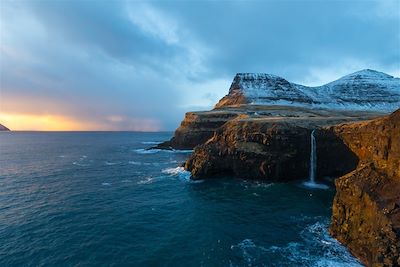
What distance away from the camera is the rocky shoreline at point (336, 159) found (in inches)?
908

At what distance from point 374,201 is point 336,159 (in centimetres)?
3092

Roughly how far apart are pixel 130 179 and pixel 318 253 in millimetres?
40994

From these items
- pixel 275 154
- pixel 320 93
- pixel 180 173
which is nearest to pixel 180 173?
pixel 180 173

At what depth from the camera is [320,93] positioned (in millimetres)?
177875

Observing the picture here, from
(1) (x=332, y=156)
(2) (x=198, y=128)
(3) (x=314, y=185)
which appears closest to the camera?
(3) (x=314, y=185)

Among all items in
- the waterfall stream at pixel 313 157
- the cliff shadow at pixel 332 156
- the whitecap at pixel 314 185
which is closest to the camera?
the whitecap at pixel 314 185

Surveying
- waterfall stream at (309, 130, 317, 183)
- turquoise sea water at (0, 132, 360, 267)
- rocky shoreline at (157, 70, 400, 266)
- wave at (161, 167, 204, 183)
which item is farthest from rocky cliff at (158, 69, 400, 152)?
turquoise sea water at (0, 132, 360, 267)

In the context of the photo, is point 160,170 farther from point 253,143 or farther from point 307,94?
point 307,94

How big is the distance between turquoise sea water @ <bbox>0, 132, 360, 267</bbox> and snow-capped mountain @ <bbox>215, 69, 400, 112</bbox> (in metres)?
111

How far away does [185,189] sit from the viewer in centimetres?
4866

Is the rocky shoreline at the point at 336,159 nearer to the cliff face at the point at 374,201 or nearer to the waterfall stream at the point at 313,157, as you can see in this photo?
the cliff face at the point at 374,201

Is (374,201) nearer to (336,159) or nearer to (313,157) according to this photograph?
(313,157)

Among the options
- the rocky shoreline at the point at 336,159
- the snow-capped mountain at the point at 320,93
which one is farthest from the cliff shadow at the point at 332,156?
the snow-capped mountain at the point at 320,93

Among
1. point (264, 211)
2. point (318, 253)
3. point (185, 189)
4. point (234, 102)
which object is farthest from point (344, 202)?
point (234, 102)
